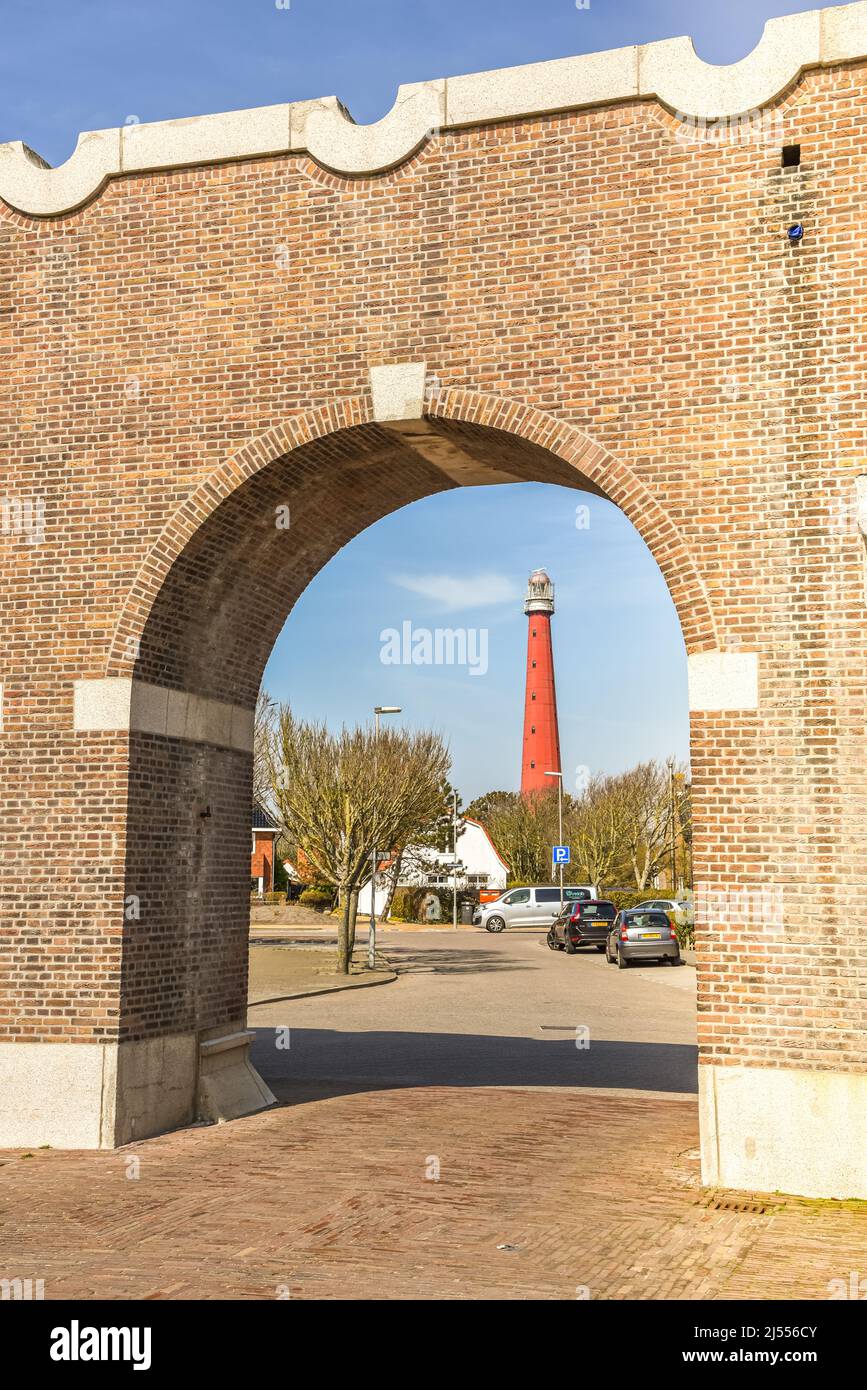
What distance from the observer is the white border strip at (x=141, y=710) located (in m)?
9.68

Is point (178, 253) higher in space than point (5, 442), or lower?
higher

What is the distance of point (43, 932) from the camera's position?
378 inches

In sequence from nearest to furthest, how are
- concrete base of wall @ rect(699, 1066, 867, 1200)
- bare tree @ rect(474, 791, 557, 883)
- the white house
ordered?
1. concrete base of wall @ rect(699, 1066, 867, 1200)
2. the white house
3. bare tree @ rect(474, 791, 557, 883)

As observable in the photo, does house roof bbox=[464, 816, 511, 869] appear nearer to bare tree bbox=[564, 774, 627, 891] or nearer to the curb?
bare tree bbox=[564, 774, 627, 891]

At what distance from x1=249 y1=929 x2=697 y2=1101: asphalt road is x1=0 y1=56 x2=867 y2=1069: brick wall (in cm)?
314

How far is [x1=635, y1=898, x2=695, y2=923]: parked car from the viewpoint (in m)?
35.3

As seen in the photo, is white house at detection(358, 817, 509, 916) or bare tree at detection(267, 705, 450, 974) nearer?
bare tree at detection(267, 705, 450, 974)

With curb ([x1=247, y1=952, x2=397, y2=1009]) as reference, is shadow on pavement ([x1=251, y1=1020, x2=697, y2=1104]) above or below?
above

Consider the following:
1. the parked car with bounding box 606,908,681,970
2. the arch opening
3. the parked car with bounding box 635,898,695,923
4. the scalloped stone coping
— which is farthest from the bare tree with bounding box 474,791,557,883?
the scalloped stone coping

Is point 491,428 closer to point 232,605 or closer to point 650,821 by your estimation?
point 232,605

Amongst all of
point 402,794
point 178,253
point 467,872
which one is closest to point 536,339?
point 178,253

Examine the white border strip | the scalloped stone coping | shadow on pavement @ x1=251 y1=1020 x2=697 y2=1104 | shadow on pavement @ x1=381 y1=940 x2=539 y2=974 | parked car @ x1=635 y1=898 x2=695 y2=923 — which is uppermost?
the scalloped stone coping

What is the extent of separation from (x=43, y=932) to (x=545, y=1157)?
416 centimetres
